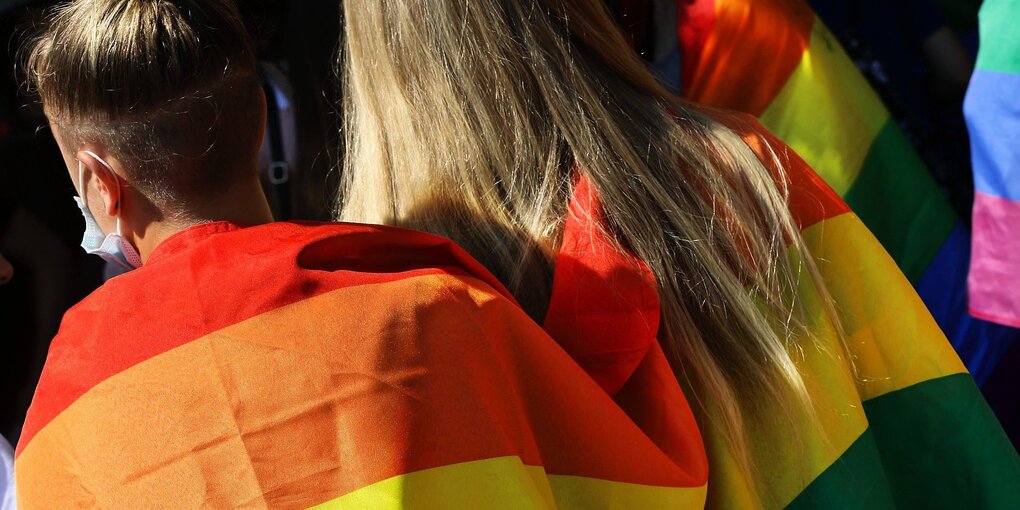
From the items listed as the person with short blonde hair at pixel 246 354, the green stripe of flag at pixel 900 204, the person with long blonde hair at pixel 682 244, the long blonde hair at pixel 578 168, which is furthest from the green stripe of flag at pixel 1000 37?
the person with short blonde hair at pixel 246 354

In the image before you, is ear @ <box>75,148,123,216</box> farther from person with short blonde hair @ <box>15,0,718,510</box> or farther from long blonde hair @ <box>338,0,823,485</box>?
long blonde hair @ <box>338,0,823,485</box>

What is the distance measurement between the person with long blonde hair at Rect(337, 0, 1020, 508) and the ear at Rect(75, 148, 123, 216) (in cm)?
46

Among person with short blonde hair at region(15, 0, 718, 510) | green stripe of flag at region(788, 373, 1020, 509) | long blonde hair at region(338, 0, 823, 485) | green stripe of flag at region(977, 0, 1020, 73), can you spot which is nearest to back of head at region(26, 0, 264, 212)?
person with short blonde hair at region(15, 0, 718, 510)

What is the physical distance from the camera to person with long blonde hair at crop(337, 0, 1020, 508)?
1.54m

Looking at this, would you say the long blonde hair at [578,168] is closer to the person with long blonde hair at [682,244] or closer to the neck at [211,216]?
the person with long blonde hair at [682,244]

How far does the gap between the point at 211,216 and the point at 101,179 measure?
17 centimetres

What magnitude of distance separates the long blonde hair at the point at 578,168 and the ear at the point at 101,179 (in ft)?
1.52

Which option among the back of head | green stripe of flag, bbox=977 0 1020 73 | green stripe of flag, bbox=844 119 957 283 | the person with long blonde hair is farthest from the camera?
green stripe of flag, bbox=844 119 957 283

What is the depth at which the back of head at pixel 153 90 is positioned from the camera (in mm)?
1420

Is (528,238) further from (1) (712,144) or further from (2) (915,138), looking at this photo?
(2) (915,138)

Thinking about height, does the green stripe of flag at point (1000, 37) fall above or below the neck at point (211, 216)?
below

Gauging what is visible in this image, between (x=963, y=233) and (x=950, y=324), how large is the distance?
0.22m

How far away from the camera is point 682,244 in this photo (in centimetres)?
159

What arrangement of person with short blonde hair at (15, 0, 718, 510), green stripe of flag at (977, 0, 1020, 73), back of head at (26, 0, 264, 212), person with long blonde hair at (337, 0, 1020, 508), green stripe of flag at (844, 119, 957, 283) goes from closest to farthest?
person with short blonde hair at (15, 0, 718, 510) → back of head at (26, 0, 264, 212) → person with long blonde hair at (337, 0, 1020, 508) → green stripe of flag at (977, 0, 1020, 73) → green stripe of flag at (844, 119, 957, 283)
